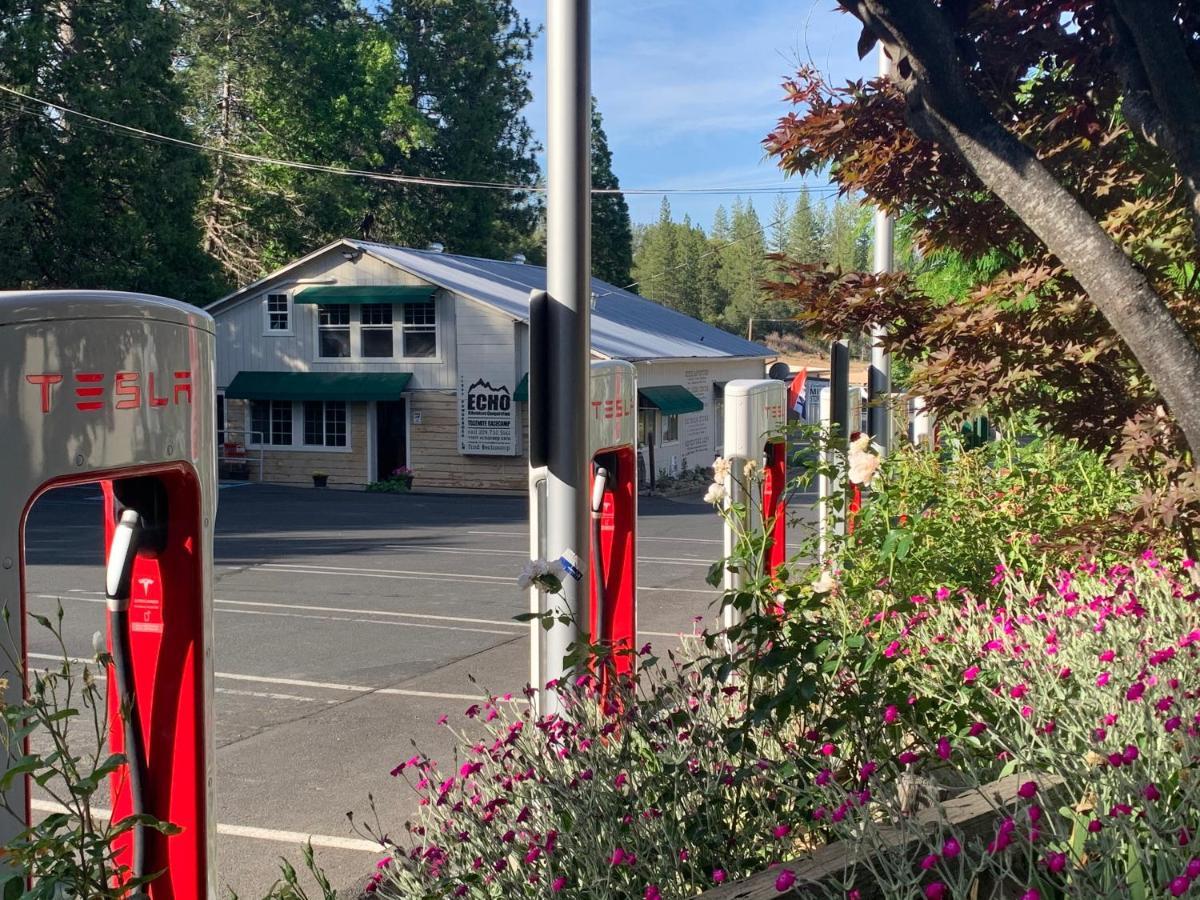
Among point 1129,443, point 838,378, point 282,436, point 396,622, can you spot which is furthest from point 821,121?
point 282,436

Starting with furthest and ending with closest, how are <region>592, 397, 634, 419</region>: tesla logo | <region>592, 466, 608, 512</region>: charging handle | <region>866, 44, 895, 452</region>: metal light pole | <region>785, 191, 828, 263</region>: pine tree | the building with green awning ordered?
1. <region>785, 191, 828, 263</region>: pine tree
2. the building with green awning
3. <region>866, 44, 895, 452</region>: metal light pole
4. <region>592, 466, 608, 512</region>: charging handle
5. <region>592, 397, 634, 419</region>: tesla logo

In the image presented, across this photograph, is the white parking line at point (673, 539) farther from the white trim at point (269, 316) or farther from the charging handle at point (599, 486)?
the white trim at point (269, 316)

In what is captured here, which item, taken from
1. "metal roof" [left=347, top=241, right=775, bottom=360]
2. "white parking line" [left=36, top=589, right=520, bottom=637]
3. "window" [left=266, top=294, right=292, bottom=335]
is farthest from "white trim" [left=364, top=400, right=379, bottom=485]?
"white parking line" [left=36, top=589, right=520, bottom=637]

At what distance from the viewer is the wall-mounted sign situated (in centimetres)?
3025

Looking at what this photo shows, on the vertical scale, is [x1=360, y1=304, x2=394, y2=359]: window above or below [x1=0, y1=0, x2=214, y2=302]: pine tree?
below

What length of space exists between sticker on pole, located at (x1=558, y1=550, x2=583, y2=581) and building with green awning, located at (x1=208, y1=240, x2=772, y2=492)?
23.6 m

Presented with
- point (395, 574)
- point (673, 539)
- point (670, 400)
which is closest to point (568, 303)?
point (395, 574)

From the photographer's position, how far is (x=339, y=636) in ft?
37.8

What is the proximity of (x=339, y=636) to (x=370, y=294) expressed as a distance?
20740mm

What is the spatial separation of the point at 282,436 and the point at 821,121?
2860cm

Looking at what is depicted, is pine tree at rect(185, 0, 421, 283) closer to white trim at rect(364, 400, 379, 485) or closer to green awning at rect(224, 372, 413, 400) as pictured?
green awning at rect(224, 372, 413, 400)

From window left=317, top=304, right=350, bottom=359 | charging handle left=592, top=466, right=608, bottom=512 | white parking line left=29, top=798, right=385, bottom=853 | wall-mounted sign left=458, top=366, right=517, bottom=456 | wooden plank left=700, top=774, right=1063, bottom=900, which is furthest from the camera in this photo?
window left=317, top=304, right=350, bottom=359

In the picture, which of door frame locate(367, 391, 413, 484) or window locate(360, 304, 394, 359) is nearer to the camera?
door frame locate(367, 391, 413, 484)

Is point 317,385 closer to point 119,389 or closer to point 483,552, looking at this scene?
point 483,552
